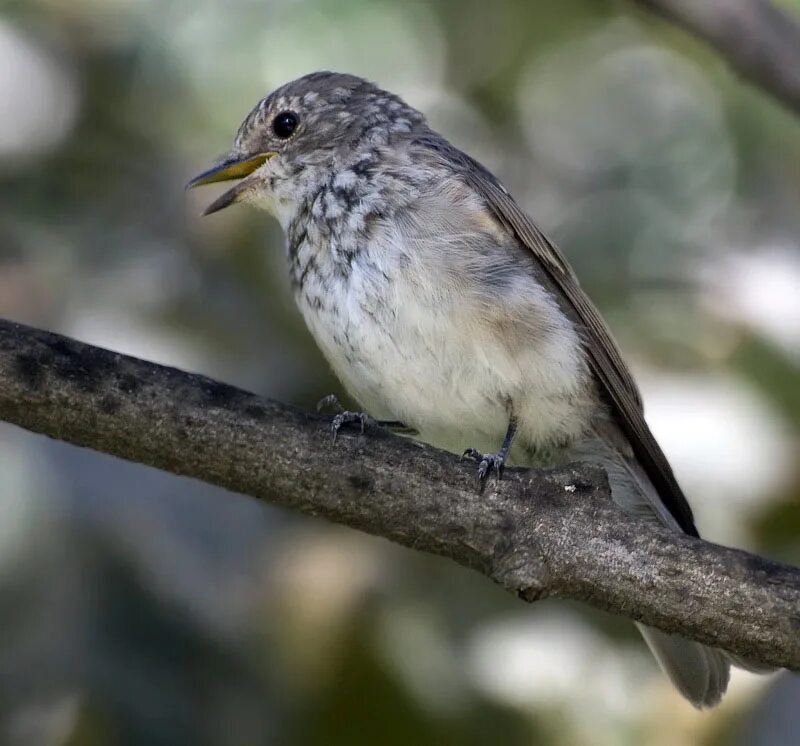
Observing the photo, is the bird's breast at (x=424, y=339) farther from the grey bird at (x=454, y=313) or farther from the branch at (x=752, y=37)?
the branch at (x=752, y=37)

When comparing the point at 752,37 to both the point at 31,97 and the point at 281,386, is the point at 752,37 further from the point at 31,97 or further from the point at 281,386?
the point at 31,97

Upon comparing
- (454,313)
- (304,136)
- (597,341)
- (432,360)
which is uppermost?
(304,136)

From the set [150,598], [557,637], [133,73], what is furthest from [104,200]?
[557,637]

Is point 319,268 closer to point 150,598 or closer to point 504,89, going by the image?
point 150,598

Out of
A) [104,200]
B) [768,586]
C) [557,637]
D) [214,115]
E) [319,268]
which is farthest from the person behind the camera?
[214,115]

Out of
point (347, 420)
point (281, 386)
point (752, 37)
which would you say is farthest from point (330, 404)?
point (752, 37)

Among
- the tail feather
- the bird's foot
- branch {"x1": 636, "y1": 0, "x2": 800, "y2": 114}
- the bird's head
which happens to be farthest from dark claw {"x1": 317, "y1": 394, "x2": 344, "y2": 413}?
branch {"x1": 636, "y1": 0, "x2": 800, "y2": 114}

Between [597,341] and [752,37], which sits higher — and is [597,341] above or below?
below
